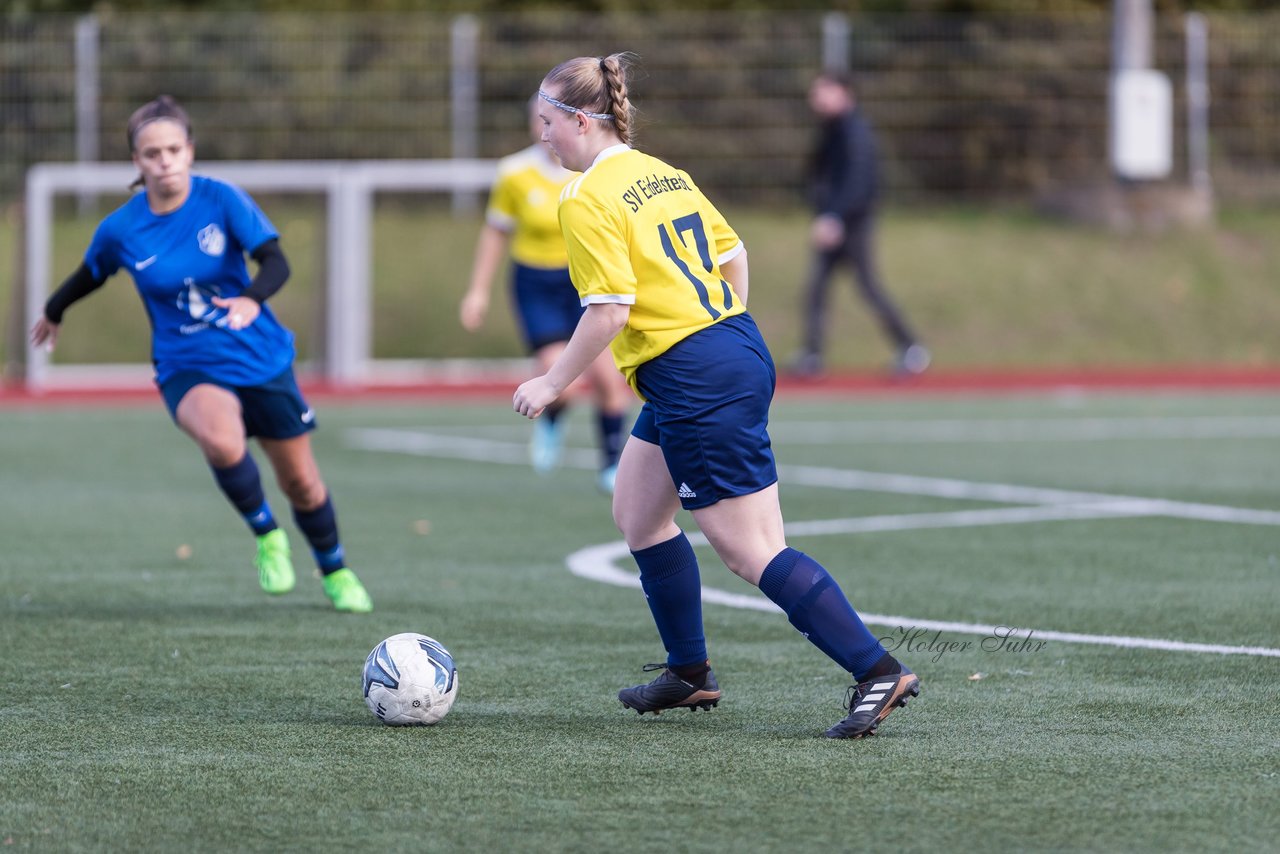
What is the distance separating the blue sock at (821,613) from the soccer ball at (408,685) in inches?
35.1

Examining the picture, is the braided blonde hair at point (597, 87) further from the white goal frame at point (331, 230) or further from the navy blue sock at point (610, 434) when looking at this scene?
the white goal frame at point (331, 230)

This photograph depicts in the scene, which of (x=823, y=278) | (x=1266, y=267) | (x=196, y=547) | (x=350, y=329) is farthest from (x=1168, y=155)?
(x=196, y=547)

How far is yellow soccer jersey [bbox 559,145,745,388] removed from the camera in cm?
497

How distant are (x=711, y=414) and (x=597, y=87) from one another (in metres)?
0.88

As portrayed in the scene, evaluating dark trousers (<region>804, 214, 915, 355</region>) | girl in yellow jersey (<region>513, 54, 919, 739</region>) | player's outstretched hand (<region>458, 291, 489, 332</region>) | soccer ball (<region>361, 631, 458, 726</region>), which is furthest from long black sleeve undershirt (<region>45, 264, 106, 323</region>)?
dark trousers (<region>804, 214, 915, 355</region>)

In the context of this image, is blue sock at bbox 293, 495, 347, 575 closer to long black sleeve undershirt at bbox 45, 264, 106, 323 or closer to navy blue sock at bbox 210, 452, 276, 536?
navy blue sock at bbox 210, 452, 276, 536

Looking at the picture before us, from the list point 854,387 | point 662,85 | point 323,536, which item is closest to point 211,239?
point 323,536

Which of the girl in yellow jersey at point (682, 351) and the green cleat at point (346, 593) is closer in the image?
the girl in yellow jersey at point (682, 351)

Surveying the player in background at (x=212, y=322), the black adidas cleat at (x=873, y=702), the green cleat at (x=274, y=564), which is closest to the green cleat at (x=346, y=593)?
the player in background at (x=212, y=322)

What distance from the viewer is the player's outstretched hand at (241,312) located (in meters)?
6.74

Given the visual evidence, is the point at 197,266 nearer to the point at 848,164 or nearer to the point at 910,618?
the point at 910,618

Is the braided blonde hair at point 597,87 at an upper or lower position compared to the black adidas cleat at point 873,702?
upper

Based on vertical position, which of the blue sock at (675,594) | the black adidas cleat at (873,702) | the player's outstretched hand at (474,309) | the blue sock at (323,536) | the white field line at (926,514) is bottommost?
the white field line at (926,514)

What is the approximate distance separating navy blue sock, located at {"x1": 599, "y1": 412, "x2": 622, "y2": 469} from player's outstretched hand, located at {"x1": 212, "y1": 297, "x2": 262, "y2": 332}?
4304 millimetres
